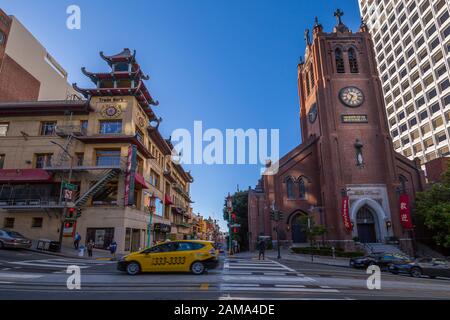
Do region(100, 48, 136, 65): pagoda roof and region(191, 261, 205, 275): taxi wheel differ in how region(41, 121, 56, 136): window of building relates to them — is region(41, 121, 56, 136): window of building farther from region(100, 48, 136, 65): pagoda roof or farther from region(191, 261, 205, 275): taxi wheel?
region(191, 261, 205, 275): taxi wheel

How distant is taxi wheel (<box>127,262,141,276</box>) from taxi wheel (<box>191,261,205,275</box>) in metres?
2.29

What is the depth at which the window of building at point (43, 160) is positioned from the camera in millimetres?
28562

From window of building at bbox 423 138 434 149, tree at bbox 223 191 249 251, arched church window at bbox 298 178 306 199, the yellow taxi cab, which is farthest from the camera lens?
window of building at bbox 423 138 434 149

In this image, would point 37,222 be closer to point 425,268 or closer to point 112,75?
point 112,75

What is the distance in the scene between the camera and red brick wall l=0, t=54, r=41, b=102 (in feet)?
126

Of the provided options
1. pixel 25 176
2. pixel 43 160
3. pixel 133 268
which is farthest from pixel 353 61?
pixel 25 176

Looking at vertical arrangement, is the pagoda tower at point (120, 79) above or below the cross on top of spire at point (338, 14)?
below

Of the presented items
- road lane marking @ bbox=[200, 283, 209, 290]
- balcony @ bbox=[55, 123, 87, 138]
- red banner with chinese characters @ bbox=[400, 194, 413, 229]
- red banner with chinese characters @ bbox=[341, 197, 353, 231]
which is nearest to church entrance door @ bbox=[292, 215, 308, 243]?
red banner with chinese characters @ bbox=[341, 197, 353, 231]

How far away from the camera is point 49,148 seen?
28.7m

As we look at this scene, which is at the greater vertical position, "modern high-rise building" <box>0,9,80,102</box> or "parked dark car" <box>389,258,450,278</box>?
"modern high-rise building" <box>0,9,80,102</box>

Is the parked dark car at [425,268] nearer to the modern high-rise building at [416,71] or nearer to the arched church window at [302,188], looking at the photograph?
the arched church window at [302,188]

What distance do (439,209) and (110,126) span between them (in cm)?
3483

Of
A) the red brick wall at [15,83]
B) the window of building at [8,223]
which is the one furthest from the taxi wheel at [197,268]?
the red brick wall at [15,83]

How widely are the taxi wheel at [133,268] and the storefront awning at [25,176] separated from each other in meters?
20.5
